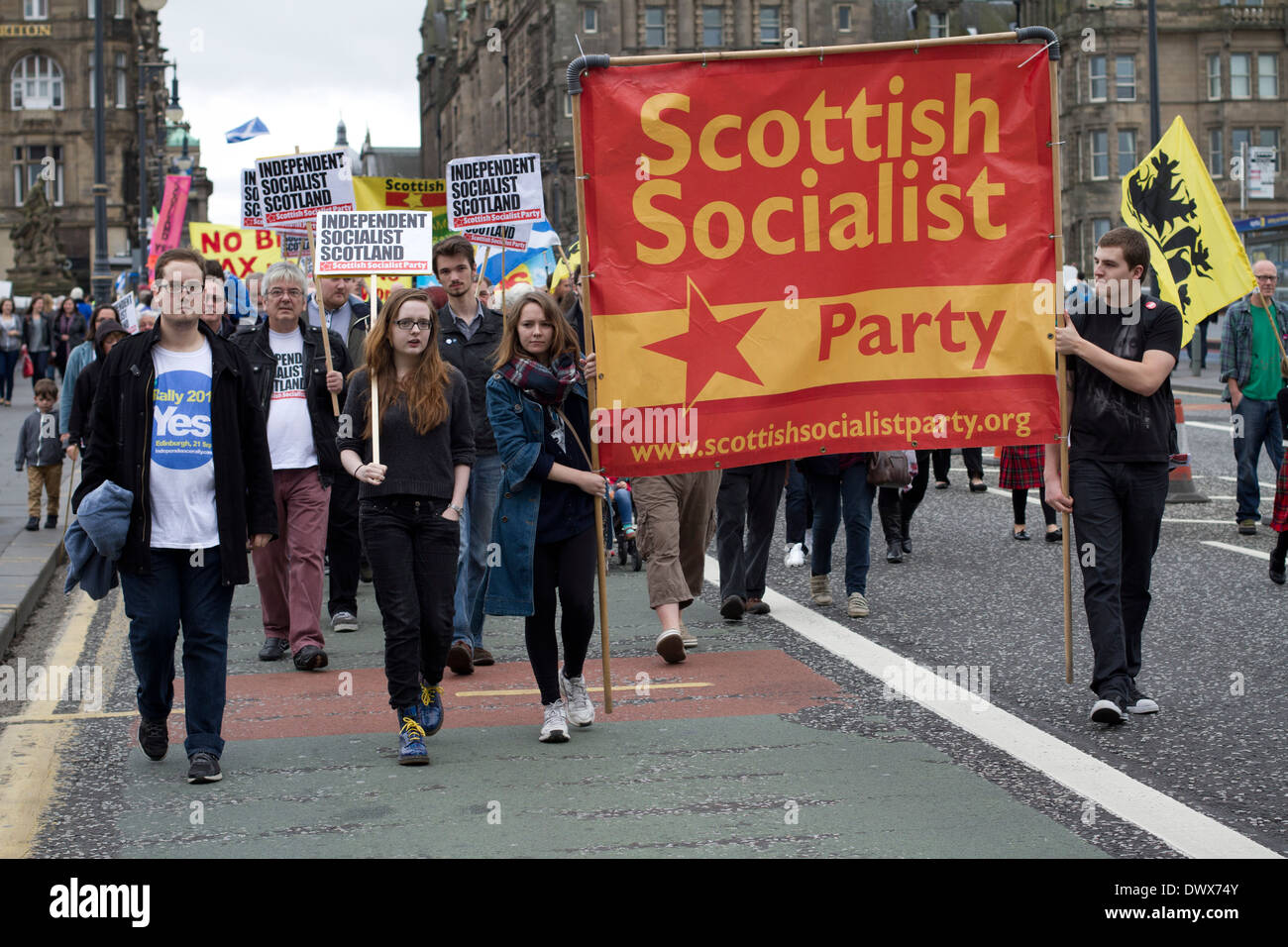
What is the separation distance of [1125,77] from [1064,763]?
65814mm

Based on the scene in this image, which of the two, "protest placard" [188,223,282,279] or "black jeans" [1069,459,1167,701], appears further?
"protest placard" [188,223,282,279]

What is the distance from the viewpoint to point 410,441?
702 cm

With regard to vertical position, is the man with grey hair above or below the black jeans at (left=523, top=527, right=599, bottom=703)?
above

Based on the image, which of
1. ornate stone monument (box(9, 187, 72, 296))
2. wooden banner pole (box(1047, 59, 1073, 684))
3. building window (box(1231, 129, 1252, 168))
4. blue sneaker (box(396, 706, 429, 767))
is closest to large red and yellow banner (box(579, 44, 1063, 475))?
wooden banner pole (box(1047, 59, 1073, 684))

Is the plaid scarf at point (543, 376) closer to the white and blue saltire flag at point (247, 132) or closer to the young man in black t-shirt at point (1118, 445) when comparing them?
the young man in black t-shirt at point (1118, 445)

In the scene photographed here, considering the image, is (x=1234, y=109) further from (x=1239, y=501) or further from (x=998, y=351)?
(x=998, y=351)

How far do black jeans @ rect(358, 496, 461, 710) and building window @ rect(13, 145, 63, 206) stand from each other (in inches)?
2890

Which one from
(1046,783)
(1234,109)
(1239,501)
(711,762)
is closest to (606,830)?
(711,762)

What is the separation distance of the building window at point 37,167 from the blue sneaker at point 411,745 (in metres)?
73.9

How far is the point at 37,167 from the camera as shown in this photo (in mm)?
76062

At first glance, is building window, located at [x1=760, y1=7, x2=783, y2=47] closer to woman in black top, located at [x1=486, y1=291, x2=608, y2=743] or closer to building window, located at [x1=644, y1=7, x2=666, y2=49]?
building window, located at [x1=644, y1=7, x2=666, y2=49]

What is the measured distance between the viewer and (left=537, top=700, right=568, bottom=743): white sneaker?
693 centimetres

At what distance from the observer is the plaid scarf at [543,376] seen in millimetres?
6965

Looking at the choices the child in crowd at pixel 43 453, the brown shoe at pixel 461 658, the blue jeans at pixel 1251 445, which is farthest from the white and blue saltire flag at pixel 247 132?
the brown shoe at pixel 461 658
